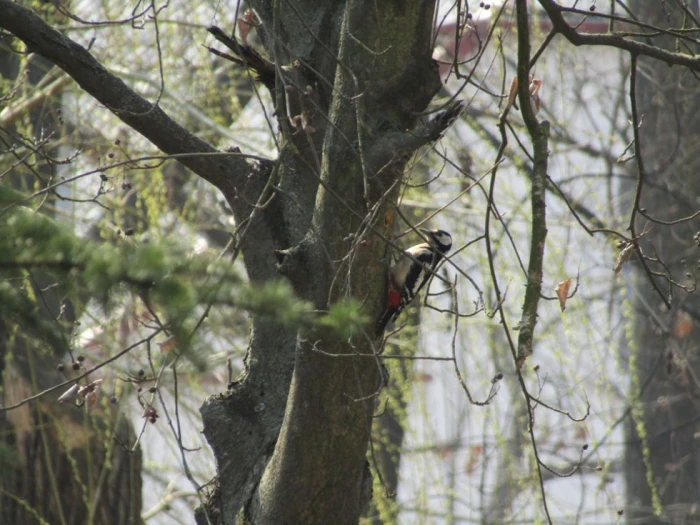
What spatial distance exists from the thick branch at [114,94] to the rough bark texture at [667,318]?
403 cm

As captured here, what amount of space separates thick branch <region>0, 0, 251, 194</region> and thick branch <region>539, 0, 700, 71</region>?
1017 mm

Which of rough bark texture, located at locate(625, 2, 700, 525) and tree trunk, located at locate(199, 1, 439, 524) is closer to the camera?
tree trunk, located at locate(199, 1, 439, 524)

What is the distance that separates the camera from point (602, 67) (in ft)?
22.8

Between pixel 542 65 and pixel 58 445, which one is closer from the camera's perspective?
pixel 58 445

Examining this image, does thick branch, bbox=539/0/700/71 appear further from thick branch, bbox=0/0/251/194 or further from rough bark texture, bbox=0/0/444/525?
thick branch, bbox=0/0/251/194

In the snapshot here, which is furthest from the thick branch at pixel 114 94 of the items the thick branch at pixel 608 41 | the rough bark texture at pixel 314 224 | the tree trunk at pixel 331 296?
the thick branch at pixel 608 41

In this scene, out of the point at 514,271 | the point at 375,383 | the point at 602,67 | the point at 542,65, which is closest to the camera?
the point at 375,383

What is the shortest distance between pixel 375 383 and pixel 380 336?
462mm

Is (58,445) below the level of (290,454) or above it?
above

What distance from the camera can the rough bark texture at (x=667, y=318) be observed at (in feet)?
20.0

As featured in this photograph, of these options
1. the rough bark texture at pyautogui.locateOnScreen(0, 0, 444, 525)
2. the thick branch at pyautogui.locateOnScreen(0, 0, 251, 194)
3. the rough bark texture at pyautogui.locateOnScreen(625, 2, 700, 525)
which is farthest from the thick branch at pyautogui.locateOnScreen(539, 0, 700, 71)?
the rough bark texture at pyautogui.locateOnScreen(625, 2, 700, 525)

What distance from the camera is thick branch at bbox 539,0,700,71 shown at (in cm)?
222

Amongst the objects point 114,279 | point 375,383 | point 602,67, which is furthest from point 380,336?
point 602,67

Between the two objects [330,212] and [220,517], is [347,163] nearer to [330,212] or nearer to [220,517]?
[330,212]
